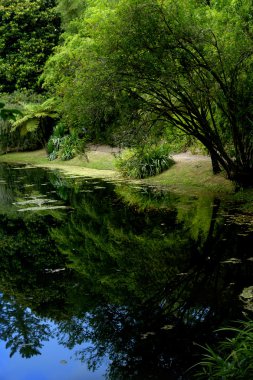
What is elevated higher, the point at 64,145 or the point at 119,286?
the point at 64,145

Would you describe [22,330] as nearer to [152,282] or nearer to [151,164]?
[152,282]

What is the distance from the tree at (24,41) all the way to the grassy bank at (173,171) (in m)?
9.93

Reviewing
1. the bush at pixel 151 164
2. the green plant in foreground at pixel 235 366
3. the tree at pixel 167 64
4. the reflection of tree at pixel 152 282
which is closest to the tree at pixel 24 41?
the bush at pixel 151 164

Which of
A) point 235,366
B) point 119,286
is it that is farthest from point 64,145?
point 235,366

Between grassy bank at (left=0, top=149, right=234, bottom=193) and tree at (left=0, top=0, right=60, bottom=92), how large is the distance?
9.93 metres

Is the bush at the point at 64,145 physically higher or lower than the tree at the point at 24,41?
lower

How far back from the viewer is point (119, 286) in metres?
6.53

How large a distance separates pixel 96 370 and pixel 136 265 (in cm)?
298

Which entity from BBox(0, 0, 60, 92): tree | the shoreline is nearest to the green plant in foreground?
Answer: the shoreline

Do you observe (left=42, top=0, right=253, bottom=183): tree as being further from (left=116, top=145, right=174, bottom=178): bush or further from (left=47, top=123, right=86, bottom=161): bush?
(left=47, top=123, right=86, bottom=161): bush

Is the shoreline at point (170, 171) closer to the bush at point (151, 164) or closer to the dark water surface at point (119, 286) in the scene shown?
the bush at point (151, 164)

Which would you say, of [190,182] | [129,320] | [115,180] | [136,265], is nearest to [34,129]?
[115,180]

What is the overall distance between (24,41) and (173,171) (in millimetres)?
21476

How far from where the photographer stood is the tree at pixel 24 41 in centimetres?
3259
